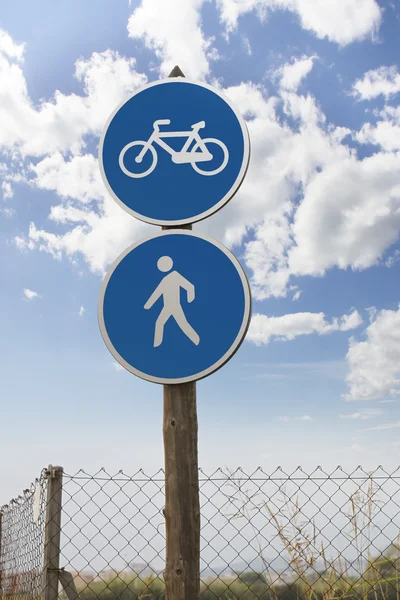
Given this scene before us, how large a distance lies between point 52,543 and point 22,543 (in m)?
1.14

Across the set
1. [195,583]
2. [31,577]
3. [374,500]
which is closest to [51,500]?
[31,577]

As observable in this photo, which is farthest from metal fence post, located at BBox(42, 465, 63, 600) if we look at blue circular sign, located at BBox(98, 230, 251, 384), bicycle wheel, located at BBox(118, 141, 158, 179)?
bicycle wheel, located at BBox(118, 141, 158, 179)

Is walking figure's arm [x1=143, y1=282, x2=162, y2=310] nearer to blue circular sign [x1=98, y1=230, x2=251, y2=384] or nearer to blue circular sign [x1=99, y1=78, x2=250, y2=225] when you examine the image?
blue circular sign [x1=98, y1=230, x2=251, y2=384]

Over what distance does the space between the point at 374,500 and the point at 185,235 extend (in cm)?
208

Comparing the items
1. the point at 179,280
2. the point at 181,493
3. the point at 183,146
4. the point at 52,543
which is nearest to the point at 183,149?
the point at 183,146

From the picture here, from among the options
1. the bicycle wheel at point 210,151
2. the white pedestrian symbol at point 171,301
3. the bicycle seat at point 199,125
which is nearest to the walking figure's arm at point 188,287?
the white pedestrian symbol at point 171,301

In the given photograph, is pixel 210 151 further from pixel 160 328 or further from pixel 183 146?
pixel 160 328

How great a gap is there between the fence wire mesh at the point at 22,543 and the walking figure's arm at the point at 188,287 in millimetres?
1791

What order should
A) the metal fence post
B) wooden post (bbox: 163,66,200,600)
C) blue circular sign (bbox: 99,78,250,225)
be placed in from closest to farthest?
wooden post (bbox: 163,66,200,600), blue circular sign (bbox: 99,78,250,225), the metal fence post

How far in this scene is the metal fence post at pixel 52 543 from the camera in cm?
312

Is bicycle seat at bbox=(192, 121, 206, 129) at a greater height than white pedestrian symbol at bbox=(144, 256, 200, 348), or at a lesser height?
greater

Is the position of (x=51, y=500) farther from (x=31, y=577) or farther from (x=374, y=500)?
(x=374, y=500)

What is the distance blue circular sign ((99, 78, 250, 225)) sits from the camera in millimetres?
2305

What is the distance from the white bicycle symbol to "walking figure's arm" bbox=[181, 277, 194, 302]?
485mm
